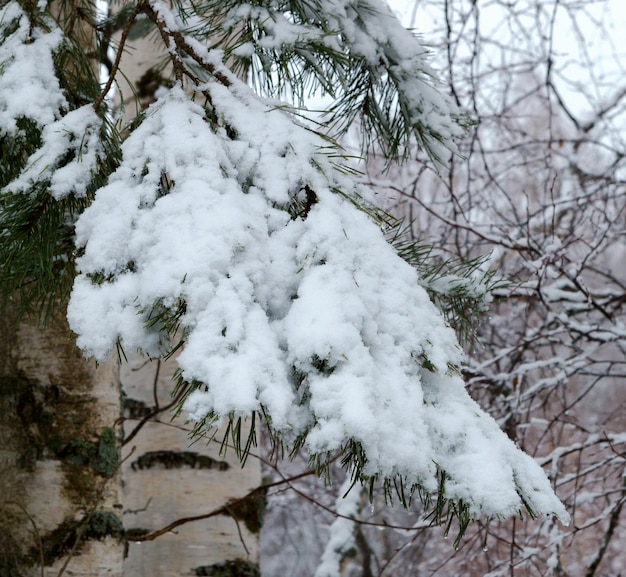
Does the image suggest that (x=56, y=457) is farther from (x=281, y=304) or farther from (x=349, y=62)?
(x=349, y=62)

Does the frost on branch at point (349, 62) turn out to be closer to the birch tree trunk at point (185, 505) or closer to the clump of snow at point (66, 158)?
the clump of snow at point (66, 158)

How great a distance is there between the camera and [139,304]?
0.92 metres

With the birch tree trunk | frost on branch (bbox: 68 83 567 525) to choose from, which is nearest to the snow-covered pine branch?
frost on branch (bbox: 68 83 567 525)

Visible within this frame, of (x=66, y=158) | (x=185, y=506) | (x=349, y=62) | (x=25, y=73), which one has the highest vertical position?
(x=349, y=62)

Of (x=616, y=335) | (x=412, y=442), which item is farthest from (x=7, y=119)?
(x=616, y=335)

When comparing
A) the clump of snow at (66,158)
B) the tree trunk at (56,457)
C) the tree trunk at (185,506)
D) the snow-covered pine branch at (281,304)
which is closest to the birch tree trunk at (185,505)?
the tree trunk at (185,506)

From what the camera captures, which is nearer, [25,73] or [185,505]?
[25,73]

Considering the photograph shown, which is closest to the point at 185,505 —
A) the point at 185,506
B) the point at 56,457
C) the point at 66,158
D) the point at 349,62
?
the point at 185,506

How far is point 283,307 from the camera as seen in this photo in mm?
967

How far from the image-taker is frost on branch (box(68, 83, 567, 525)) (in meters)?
0.84

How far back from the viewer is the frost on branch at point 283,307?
842mm

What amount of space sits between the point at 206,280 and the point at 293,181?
0.27 meters

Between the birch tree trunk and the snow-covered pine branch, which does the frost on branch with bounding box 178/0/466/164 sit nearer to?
the snow-covered pine branch

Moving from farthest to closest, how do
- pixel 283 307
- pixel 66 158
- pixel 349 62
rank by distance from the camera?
pixel 349 62 → pixel 66 158 → pixel 283 307
